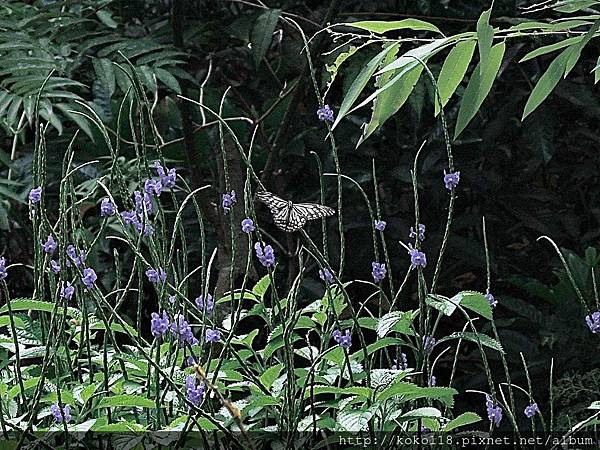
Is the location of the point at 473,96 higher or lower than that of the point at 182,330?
higher

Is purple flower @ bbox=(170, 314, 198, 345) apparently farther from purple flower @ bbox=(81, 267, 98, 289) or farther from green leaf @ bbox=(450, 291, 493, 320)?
green leaf @ bbox=(450, 291, 493, 320)

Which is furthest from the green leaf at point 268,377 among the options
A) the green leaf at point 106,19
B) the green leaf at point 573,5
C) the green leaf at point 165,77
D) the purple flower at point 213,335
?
the green leaf at point 106,19

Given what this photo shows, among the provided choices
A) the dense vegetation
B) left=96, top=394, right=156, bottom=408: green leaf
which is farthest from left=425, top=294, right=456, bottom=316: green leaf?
the dense vegetation

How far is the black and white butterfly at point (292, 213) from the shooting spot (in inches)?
28.5

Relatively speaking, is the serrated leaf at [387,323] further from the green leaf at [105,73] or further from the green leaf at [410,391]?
the green leaf at [105,73]

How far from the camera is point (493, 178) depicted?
1.95m

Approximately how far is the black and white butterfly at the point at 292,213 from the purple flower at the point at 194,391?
0.45 ft

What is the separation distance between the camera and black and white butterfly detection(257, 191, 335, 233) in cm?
72

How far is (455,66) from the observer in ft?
2.61

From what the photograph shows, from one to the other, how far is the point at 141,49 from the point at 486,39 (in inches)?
39.5

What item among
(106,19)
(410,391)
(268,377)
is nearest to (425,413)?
(410,391)

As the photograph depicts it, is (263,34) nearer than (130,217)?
No

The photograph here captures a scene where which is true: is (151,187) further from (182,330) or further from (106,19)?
(106,19)

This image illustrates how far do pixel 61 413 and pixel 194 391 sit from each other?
0.09 m
